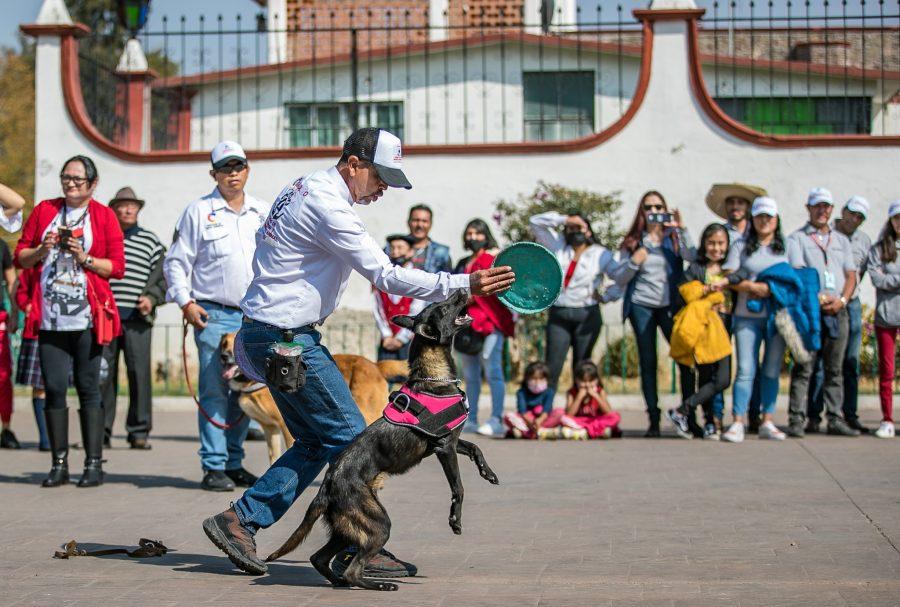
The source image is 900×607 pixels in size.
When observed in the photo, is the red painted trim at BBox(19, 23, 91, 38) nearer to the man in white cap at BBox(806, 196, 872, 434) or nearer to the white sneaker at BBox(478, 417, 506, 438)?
the white sneaker at BBox(478, 417, 506, 438)

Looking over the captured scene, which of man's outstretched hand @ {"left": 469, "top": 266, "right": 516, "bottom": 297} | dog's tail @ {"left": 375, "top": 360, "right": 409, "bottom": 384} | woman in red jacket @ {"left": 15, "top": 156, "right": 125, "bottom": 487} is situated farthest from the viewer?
dog's tail @ {"left": 375, "top": 360, "right": 409, "bottom": 384}

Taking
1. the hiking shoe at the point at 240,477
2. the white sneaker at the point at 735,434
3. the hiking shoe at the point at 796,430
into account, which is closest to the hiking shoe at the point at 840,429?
the hiking shoe at the point at 796,430

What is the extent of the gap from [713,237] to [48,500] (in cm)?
606

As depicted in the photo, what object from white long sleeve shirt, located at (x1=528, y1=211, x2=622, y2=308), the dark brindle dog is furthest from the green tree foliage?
the dark brindle dog

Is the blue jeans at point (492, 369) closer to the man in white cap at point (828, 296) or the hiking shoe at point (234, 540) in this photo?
the man in white cap at point (828, 296)

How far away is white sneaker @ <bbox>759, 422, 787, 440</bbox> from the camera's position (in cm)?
1133

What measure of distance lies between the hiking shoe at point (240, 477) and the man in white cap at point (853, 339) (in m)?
5.42

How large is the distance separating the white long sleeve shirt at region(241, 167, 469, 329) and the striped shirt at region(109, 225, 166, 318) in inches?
223

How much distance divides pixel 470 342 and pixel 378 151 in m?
6.40

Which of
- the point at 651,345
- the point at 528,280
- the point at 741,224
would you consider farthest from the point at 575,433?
the point at 528,280

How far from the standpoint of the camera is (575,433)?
11.7 meters

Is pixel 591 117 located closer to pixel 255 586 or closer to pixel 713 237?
pixel 713 237

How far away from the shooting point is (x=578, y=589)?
18.7 feet

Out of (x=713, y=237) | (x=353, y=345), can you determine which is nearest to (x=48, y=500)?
(x=713, y=237)
